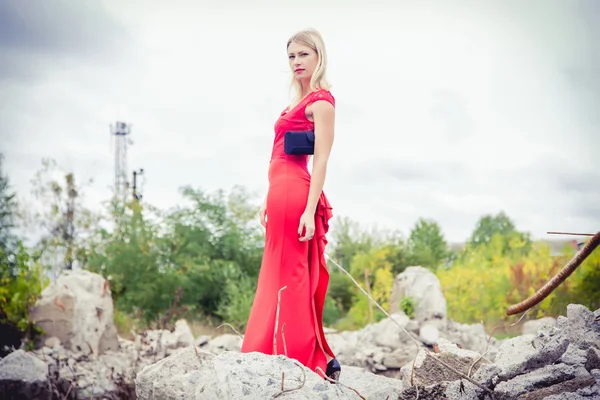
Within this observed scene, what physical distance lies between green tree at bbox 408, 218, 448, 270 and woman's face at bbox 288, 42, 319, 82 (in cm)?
1025

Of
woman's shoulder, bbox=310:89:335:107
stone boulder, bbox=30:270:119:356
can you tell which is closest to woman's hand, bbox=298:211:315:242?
woman's shoulder, bbox=310:89:335:107

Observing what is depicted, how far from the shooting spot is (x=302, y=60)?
4.39 metres

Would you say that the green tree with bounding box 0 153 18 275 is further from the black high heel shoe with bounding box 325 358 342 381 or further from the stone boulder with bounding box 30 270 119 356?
the black high heel shoe with bounding box 325 358 342 381

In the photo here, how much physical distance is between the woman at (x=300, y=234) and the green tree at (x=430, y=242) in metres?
10.1

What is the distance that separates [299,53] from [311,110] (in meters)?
0.41

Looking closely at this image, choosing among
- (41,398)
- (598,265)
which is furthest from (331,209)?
(598,265)

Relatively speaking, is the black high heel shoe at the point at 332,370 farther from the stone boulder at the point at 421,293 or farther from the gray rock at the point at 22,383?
the stone boulder at the point at 421,293

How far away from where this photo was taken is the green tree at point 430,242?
47.2 ft

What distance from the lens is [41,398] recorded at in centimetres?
622

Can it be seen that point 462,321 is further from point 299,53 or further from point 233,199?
point 299,53

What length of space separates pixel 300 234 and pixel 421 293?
22.3 ft

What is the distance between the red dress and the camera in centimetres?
427

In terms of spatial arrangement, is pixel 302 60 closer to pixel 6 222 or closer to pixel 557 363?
pixel 557 363

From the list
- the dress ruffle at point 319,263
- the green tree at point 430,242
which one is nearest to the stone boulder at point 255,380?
the dress ruffle at point 319,263
